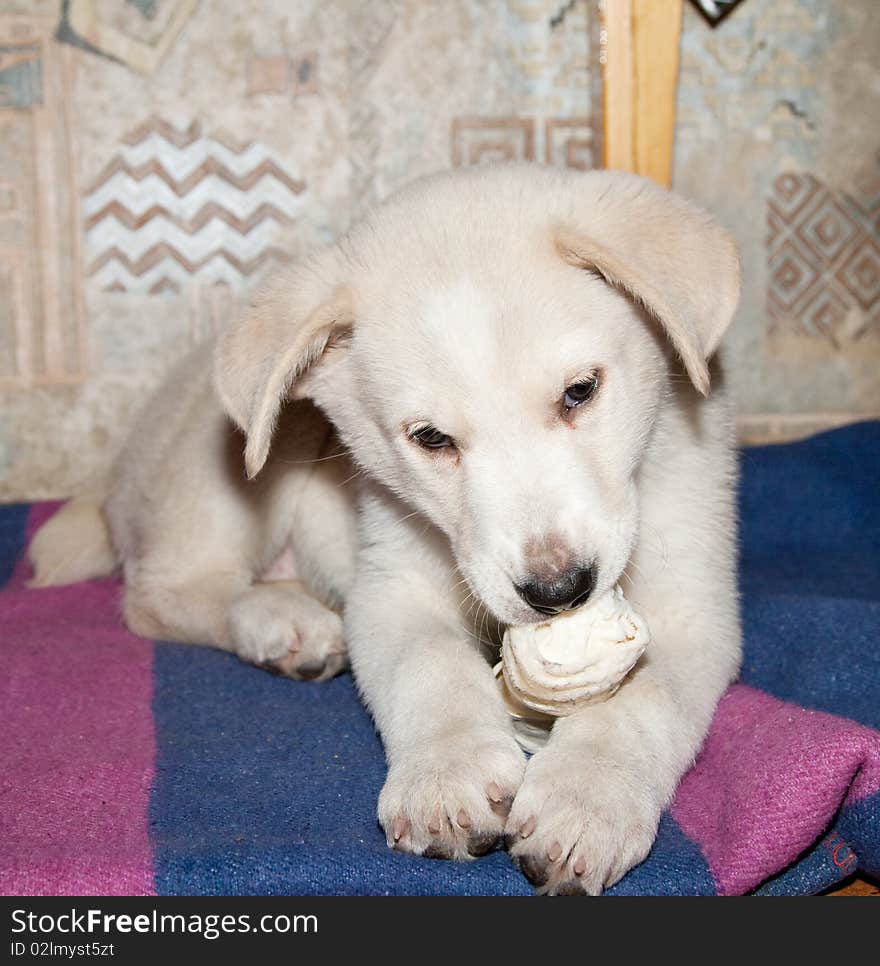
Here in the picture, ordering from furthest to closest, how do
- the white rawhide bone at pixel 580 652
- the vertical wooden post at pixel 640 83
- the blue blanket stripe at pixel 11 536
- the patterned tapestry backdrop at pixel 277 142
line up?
1. the patterned tapestry backdrop at pixel 277 142
2. the blue blanket stripe at pixel 11 536
3. the vertical wooden post at pixel 640 83
4. the white rawhide bone at pixel 580 652

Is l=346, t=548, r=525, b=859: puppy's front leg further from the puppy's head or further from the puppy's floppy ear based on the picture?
the puppy's floppy ear

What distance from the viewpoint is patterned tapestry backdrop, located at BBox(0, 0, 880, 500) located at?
15.4 feet

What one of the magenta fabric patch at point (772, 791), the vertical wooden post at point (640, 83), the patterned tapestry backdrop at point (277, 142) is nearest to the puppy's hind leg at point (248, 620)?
the magenta fabric patch at point (772, 791)

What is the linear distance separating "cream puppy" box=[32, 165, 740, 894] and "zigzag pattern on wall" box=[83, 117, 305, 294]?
1.90 metres

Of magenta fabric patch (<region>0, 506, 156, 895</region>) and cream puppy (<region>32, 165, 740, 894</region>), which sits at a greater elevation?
cream puppy (<region>32, 165, 740, 894</region>)

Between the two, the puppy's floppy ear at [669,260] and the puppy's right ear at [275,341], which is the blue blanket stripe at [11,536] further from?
the puppy's floppy ear at [669,260]

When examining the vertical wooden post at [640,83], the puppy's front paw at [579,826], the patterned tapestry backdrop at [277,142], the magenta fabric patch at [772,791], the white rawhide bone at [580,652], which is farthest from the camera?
the patterned tapestry backdrop at [277,142]

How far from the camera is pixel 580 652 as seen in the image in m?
2.26

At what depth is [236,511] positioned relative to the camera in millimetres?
3543

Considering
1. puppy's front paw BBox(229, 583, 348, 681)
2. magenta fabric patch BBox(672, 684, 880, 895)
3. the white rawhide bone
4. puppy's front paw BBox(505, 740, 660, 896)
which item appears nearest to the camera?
puppy's front paw BBox(505, 740, 660, 896)

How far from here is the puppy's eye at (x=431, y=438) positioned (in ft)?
7.91

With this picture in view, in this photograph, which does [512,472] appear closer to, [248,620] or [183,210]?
[248,620]

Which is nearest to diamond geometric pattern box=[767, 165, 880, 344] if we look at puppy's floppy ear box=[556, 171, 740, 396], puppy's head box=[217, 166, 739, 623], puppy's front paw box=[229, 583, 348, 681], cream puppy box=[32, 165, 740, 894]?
cream puppy box=[32, 165, 740, 894]

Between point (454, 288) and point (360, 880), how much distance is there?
43.9 inches
